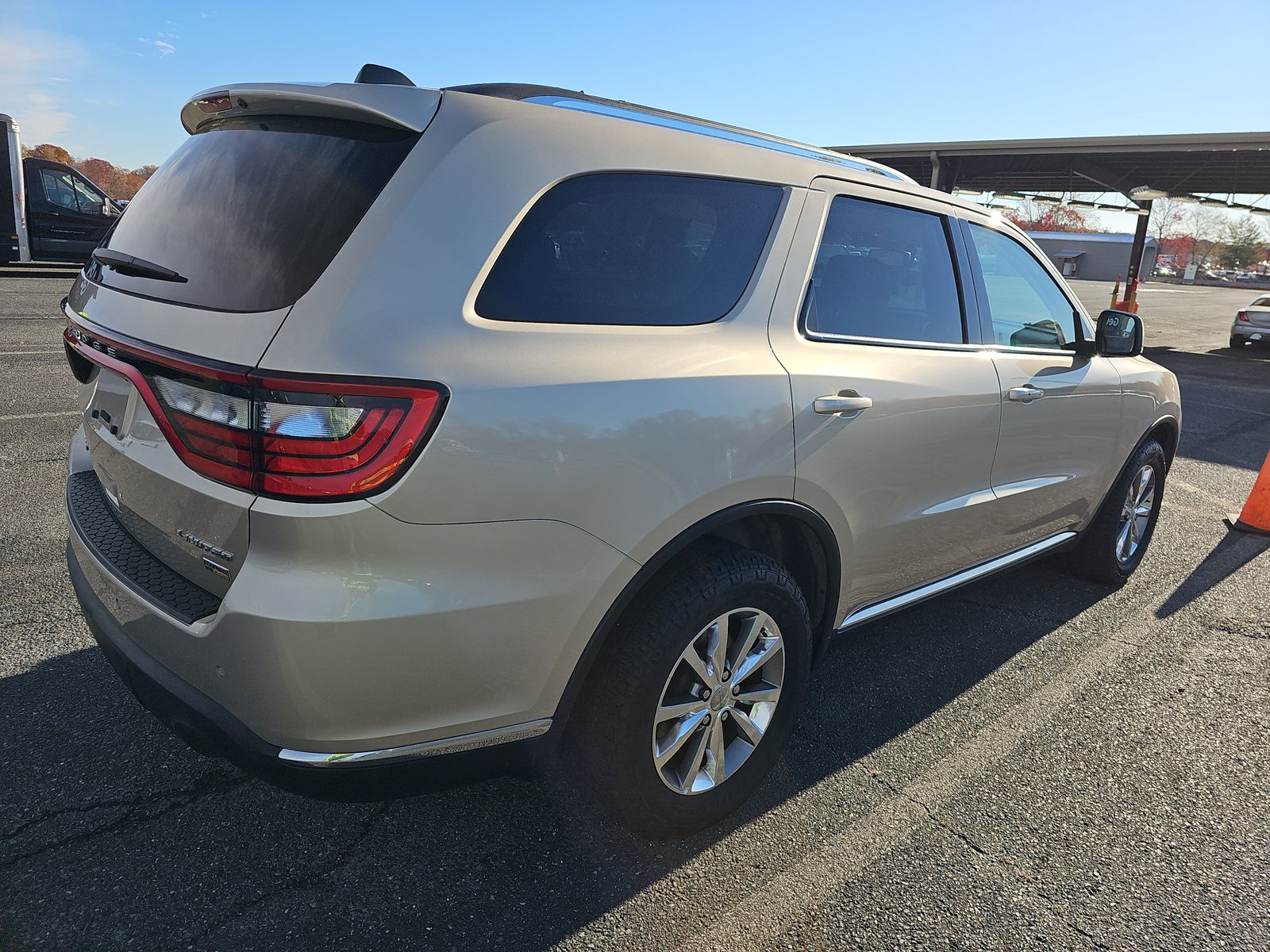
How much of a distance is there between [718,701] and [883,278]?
1.52 meters

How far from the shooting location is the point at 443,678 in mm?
1814

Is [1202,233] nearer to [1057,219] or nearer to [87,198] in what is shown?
[1057,219]

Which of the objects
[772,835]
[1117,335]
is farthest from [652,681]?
[1117,335]

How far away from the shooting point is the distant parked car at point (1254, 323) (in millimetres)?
18922

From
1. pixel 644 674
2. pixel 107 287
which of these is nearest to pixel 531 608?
pixel 644 674

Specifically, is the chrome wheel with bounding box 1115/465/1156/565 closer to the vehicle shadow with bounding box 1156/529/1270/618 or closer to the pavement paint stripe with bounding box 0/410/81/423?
the vehicle shadow with bounding box 1156/529/1270/618

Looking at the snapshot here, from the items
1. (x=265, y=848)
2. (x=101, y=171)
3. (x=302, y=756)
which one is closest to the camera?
(x=302, y=756)

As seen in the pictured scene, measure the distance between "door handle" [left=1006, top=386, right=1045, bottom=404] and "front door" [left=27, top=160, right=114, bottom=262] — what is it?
18.0m

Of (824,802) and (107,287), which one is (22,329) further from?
(824,802)

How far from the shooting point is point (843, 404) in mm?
2504

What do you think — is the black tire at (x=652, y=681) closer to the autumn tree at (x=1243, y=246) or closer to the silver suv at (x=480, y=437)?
the silver suv at (x=480, y=437)

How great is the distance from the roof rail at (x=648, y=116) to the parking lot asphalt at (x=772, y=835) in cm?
188

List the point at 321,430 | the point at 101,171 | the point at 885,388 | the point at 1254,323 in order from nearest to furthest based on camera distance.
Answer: the point at 321,430 < the point at 885,388 < the point at 1254,323 < the point at 101,171

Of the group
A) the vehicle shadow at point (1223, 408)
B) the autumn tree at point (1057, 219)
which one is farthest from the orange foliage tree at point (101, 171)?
the autumn tree at point (1057, 219)
